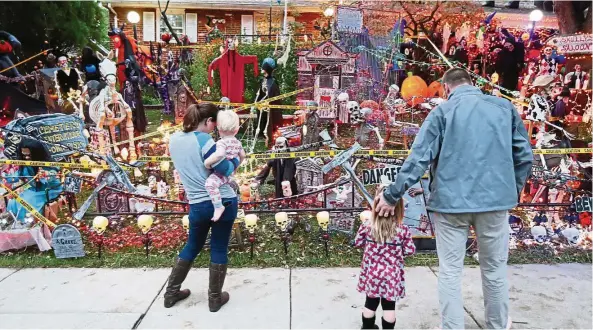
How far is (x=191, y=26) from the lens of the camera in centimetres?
2178

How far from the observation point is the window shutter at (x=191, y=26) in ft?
71.0

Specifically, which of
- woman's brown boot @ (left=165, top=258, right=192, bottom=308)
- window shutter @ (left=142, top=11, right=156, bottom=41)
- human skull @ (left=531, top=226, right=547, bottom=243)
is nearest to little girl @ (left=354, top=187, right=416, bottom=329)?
woman's brown boot @ (left=165, top=258, right=192, bottom=308)

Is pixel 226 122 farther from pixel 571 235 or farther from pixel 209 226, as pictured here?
pixel 571 235

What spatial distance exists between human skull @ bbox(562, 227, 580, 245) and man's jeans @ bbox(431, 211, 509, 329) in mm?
2602

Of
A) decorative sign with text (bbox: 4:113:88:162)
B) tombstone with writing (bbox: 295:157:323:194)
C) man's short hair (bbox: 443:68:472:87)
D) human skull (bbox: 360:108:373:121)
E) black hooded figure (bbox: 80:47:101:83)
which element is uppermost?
black hooded figure (bbox: 80:47:101:83)

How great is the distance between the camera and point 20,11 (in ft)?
40.1

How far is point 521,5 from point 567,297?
21365mm

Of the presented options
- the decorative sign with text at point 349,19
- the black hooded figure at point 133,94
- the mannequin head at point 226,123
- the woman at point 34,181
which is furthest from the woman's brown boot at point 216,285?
the decorative sign with text at point 349,19

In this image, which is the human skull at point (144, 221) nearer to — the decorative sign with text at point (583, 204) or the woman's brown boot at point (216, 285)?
the woman's brown boot at point (216, 285)

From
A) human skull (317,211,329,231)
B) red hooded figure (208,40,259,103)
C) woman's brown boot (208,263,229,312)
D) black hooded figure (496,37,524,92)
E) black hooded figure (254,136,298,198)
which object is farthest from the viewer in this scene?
black hooded figure (496,37,524,92)

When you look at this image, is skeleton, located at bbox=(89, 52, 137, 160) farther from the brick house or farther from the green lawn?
the brick house

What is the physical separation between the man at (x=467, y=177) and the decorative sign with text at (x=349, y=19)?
7.24 metres

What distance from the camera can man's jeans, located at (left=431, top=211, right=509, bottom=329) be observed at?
304cm

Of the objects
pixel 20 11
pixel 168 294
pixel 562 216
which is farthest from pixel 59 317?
pixel 20 11
